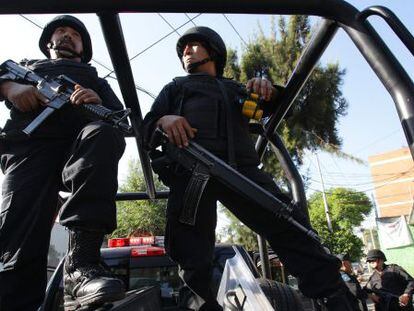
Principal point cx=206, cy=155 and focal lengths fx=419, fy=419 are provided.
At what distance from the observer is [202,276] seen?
1534 mm

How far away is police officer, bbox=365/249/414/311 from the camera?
5559 mm

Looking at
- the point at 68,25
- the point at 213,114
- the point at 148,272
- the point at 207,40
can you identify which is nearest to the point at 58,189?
the point at 213,114

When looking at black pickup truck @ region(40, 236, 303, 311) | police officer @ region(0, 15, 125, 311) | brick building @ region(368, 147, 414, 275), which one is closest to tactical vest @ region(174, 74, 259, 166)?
police officer @ region(0, 15, 125, 311)

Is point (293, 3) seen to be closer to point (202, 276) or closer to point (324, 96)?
point (202, 276)

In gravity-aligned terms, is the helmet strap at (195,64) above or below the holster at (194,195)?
above

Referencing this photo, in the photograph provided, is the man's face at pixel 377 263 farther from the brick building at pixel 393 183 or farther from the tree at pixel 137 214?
the brick building at pixel 393 183

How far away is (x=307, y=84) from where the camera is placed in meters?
12.7

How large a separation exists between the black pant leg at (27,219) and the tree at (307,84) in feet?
36.9

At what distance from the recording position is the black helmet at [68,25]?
6.25ft

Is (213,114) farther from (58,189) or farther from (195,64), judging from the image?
(58,189)

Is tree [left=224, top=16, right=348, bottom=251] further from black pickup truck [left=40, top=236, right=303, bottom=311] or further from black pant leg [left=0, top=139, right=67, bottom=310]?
black pant leg [left=0, top=139, right=67, bottom=310]

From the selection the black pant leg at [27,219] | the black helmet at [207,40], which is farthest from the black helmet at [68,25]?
the black pant leg at [27,219]

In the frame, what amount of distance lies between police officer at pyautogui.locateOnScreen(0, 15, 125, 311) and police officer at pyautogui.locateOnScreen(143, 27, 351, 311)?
0.95 ft

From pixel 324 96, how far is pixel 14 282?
13245mm
